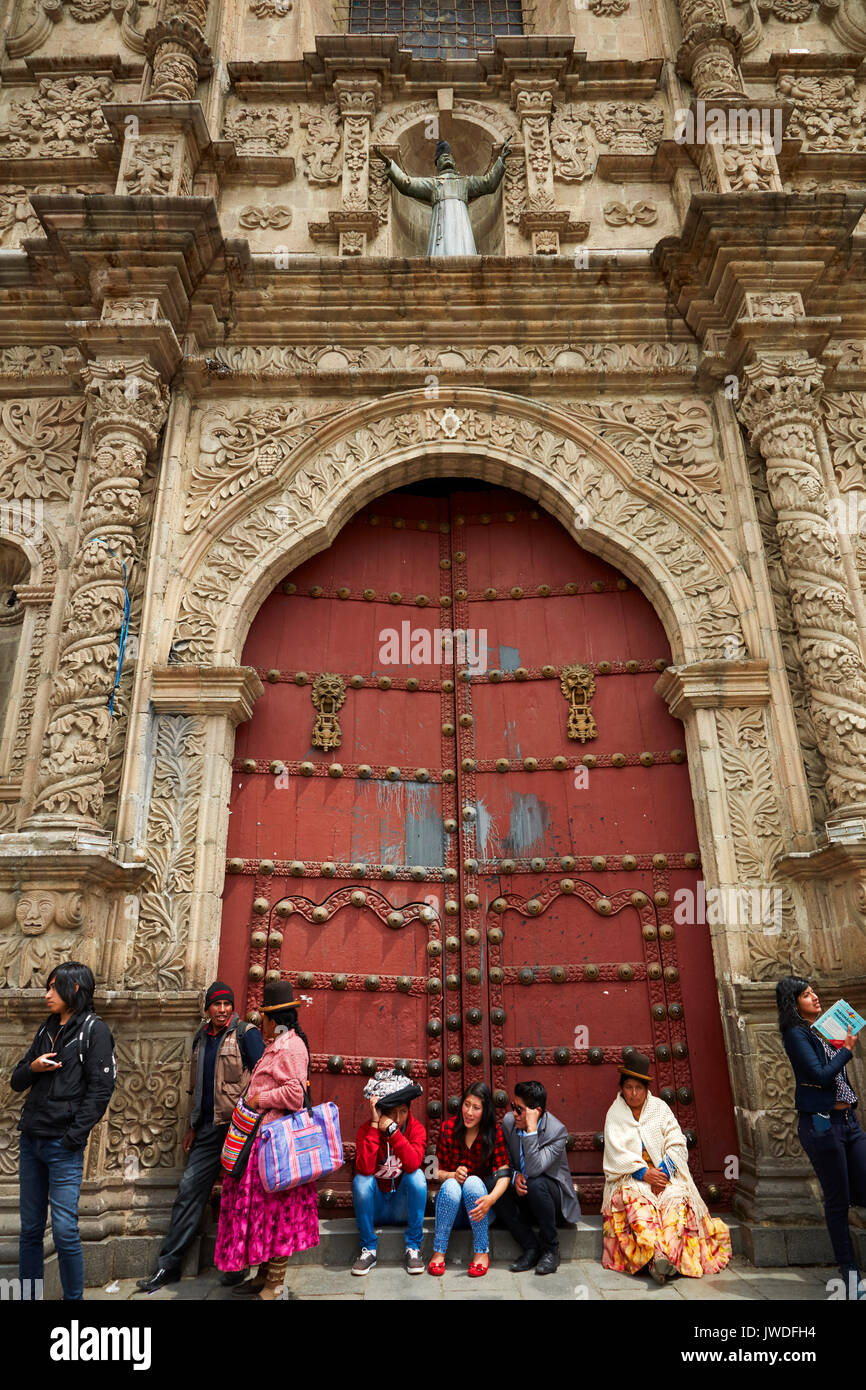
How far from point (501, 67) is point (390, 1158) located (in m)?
8.04

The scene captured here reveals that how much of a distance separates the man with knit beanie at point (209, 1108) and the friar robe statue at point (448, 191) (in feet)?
18.4

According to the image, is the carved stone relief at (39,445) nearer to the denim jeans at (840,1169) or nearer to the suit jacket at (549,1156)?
the suit jacket at (549,1156)

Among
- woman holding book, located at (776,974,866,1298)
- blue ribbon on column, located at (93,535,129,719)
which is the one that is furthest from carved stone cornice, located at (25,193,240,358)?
woman holding book, located at (776,974,866,1298)

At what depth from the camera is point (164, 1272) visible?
12.0 feet

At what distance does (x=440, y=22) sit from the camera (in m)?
8.17

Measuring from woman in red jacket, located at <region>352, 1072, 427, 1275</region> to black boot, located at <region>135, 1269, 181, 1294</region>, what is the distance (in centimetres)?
78

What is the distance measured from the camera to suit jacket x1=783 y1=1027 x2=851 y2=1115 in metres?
3.46

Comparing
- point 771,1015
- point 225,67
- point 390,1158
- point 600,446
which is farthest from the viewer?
point 225,67

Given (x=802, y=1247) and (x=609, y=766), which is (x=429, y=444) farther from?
(x=802, y=1247)

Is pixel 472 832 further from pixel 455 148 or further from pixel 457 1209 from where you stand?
pixel 455 148

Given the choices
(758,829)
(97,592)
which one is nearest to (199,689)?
(97,592)

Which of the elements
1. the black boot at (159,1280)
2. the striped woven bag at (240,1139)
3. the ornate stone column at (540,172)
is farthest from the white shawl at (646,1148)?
the ornate stone column at (540,172)
